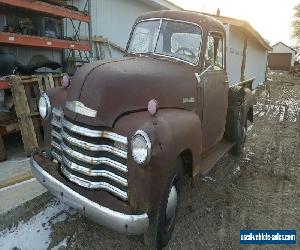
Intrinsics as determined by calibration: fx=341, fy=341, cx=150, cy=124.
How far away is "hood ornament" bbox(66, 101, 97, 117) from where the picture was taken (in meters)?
3.30

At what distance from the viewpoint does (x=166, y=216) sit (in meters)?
3.57

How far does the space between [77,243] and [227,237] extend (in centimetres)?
173

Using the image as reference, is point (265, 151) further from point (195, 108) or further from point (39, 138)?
point (39, 138)

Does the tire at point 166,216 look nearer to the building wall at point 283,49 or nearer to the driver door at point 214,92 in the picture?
the driver door at point 214,92

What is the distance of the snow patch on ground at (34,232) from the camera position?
365cm

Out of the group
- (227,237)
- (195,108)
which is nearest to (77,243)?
(227,237)

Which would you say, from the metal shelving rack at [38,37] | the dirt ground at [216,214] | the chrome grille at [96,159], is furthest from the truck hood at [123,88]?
the metal shelving rack at [38,37]

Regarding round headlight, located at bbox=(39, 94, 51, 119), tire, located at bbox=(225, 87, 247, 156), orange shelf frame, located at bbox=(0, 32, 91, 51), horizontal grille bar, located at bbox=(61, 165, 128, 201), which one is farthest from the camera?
orange shelf frame, located at bbox=(0, 32, 91, 51)

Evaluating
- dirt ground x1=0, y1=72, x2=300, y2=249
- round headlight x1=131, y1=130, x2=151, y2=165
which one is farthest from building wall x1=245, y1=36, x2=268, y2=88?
round headlight x1=131, y1=130, x2=151, y2=165

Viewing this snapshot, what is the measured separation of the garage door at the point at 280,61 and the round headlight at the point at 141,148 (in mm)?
57112

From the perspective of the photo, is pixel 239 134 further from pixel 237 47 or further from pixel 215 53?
pixel 237 47

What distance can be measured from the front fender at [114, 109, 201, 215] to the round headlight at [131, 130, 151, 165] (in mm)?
54

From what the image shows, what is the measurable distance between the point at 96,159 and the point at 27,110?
3390 millimetres

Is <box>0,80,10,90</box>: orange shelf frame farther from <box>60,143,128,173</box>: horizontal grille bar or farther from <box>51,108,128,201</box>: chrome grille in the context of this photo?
<box>60,143,128,173</box>: horizontal grille bar
